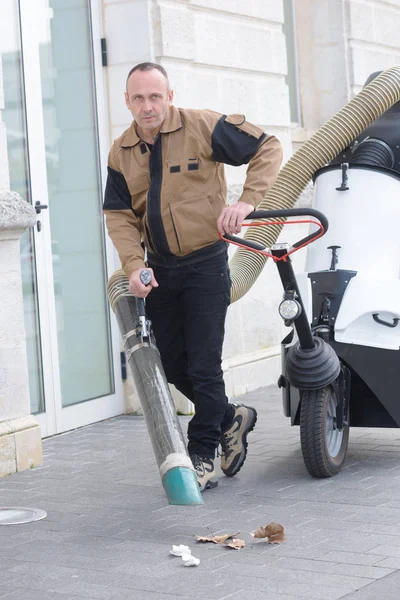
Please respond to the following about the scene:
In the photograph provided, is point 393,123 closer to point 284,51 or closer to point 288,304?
point 288,304

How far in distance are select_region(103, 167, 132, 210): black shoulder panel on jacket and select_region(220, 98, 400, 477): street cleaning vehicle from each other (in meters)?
0.62

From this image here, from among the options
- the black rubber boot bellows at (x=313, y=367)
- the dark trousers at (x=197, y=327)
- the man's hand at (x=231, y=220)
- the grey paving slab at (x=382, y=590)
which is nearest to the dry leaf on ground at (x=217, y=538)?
the grey paving slab at (x=382, y=590)

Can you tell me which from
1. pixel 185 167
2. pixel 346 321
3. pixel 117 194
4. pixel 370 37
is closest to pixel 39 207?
pixel 117 194

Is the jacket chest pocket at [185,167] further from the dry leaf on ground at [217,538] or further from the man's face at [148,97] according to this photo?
the dry leaf on ground at [217,538]

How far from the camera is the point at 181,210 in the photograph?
4.88 meters

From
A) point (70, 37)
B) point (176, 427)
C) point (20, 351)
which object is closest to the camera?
point (176, 427)

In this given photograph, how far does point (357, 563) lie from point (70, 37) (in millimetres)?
4206

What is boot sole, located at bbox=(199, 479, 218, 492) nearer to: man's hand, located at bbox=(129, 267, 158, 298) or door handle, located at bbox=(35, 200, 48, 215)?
man's hand, located at bbox=(129, 267, 158, 298)

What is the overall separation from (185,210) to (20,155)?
1.97 metres

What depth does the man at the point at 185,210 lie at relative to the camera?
4.89m

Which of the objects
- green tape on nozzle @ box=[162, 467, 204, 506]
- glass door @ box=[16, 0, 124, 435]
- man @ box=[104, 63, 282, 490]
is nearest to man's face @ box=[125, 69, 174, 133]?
man @ box=[104, 63, 282, 490]

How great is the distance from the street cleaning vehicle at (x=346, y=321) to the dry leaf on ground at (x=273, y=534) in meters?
0.88

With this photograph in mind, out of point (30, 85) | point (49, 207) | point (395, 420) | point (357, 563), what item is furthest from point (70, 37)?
point (357, 563)

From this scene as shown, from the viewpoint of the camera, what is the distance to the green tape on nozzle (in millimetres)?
4395
